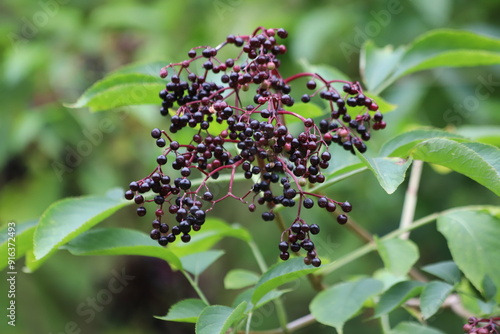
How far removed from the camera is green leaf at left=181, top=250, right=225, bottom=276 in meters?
1.39

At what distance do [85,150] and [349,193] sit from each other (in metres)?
1.28

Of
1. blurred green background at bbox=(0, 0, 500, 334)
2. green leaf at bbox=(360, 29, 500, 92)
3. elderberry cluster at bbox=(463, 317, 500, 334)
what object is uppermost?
blurred green background at bbox=(0, 0, 500, 334)

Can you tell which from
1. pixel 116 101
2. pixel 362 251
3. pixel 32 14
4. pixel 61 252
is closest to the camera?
pixel 116 101

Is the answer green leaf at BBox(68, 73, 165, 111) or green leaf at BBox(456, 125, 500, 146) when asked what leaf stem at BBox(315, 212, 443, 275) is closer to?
green leaf at BBox(456, 125, 500, 146)

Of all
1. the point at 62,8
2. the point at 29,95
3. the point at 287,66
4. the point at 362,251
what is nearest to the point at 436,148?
the point at 362,251

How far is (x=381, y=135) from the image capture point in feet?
8.20

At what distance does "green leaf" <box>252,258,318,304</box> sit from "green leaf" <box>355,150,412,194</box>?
184 millimetres

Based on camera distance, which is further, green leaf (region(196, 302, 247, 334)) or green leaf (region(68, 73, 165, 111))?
green leaf (region(68, 73, 165, 111))

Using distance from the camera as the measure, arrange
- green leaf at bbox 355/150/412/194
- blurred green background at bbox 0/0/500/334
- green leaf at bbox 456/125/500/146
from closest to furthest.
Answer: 1. green leaf at bbox 355/150/412/194
2. green leaf at bbox 456/125/500/146
3. blurred green background at bbox 0/0/500/334

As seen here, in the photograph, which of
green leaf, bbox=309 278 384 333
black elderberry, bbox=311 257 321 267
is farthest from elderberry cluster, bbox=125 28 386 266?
green leaf, bbox=309 278 384 333

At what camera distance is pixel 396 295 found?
1219mm

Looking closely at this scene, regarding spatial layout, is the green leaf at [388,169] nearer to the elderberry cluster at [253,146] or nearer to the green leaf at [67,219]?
the elderberry cluster at [253,146]

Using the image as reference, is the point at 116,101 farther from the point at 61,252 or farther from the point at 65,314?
the point at 65,314

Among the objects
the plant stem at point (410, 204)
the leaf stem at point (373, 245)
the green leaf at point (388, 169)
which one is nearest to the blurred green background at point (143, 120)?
the plant stem at point (410, 204)
